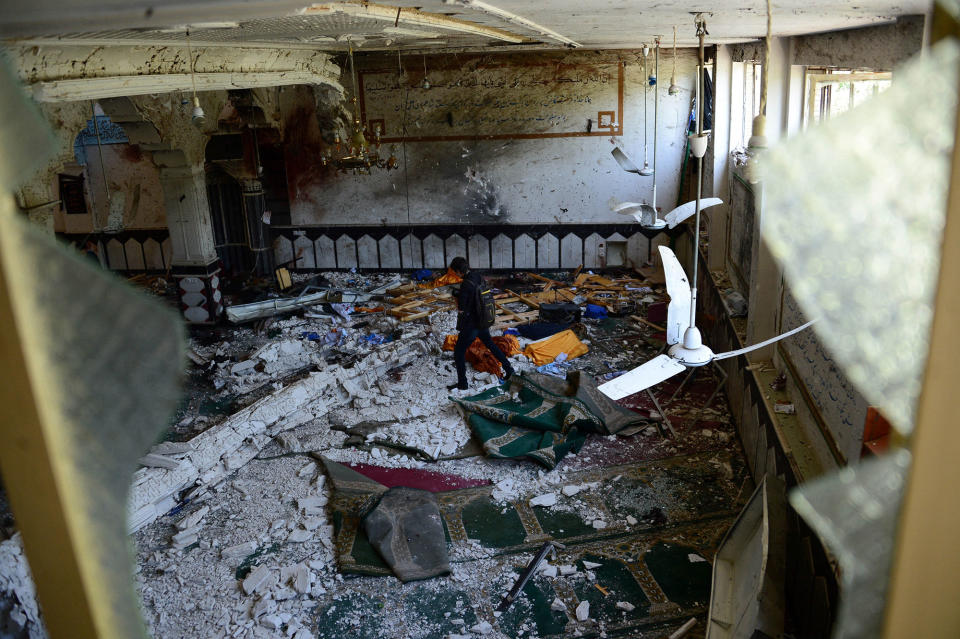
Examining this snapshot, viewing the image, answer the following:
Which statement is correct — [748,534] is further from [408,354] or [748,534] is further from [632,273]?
[632,273]

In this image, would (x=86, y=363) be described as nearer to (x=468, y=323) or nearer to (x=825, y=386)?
(x=825, y=386)

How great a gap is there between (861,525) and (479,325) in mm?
8697

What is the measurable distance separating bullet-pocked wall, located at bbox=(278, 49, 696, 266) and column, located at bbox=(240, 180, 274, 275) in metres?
0.77

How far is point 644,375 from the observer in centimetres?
418

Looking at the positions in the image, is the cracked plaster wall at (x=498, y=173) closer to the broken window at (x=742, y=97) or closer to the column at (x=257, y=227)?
the column at (x=257, y=227)

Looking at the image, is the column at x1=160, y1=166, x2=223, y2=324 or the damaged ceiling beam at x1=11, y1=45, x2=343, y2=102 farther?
the column at x1=160, y1=166, x2=223, y2=324

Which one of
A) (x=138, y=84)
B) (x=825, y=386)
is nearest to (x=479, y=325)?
(x=825, y=386)

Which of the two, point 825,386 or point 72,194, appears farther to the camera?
point 72,194

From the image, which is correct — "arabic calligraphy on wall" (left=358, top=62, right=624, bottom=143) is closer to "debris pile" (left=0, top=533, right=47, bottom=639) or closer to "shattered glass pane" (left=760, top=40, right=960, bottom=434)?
"debris pile" (left=0, top=533, right=47, bottom=639)

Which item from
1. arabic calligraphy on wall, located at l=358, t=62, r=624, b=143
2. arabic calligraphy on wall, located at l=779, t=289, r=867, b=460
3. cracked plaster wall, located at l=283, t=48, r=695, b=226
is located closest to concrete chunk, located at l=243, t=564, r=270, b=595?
arabic calligraphy on wall, located at l=779, t=289, r=867, b=460

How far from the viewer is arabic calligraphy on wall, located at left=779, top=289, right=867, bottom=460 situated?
4.79 meters

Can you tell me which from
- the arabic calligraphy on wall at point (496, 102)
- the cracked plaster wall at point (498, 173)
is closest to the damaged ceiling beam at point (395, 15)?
the arabic calligraphy on wall at point (496, 102)

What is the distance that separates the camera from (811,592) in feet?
15.4

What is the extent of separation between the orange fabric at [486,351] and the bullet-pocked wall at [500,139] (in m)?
4.03
